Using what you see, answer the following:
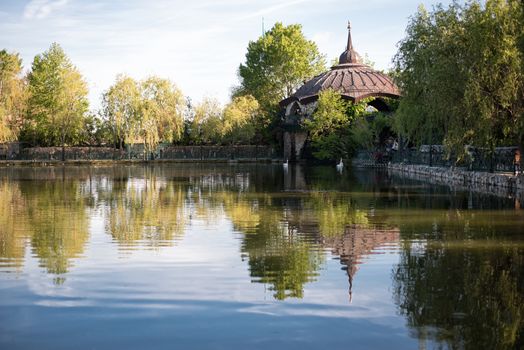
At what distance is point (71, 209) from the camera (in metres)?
20.3

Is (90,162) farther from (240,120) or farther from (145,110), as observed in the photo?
(240,120)

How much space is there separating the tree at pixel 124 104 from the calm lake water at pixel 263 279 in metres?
46.5

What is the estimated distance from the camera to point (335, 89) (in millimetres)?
66000

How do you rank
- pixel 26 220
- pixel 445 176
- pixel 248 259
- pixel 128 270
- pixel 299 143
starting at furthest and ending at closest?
pixel 299 143
pixel 445 176
pixel 26 220
pixel 248 259
pixel 128 270

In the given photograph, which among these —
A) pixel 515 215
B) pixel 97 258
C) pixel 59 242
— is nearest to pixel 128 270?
pixel 97 258

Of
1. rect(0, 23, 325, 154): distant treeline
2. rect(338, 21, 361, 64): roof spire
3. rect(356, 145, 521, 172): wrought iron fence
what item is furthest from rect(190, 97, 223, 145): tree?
rect(356, 145, 521, 172): wrought iron fence

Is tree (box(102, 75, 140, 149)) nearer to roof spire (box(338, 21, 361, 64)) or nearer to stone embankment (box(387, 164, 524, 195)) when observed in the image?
roof spire (box(338, 21, 361, 64))

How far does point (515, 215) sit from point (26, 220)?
38.6 ft

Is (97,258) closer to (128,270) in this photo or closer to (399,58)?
(128,270)

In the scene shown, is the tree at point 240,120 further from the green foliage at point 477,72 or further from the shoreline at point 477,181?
the green foliage at point 477,72

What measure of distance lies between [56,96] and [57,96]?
0.31ft

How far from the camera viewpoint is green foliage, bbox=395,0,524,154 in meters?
25.1

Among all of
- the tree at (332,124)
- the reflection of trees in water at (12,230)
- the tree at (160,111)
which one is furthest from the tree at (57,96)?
the reflection of trees in water at (12,230)

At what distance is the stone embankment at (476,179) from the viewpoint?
1035 inches
